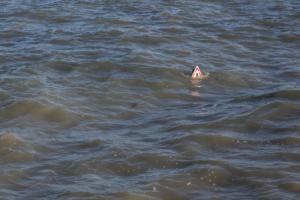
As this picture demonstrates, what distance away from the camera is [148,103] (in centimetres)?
974

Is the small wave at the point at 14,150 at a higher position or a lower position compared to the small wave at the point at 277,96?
higher

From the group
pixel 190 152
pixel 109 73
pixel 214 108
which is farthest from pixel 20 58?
pixel 190 152

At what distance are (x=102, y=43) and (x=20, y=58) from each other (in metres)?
1.80

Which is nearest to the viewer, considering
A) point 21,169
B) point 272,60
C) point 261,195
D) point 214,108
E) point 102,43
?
point 261,195

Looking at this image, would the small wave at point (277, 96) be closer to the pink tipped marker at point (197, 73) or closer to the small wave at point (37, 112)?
the pink tipped marker at point (197, 73)

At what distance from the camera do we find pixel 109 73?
1099cm

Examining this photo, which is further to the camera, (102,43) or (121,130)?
(102,43)

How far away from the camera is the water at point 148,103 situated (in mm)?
7312

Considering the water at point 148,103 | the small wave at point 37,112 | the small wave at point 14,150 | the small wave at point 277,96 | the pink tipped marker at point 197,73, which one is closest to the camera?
the water at point 148,103

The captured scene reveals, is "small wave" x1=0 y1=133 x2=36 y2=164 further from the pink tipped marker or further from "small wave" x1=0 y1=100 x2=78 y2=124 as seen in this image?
the pink tipped marker

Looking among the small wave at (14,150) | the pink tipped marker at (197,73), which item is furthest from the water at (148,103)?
the pink tipped marker at (197,73)

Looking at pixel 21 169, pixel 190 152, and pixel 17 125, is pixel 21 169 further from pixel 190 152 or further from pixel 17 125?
pixel 190 152

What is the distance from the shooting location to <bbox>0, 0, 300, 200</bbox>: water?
7.31 metres

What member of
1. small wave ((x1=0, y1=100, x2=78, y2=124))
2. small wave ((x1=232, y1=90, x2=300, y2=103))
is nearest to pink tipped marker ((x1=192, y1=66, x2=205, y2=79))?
small wave ((x1=232, y1=90, x2=300, y2=103))
